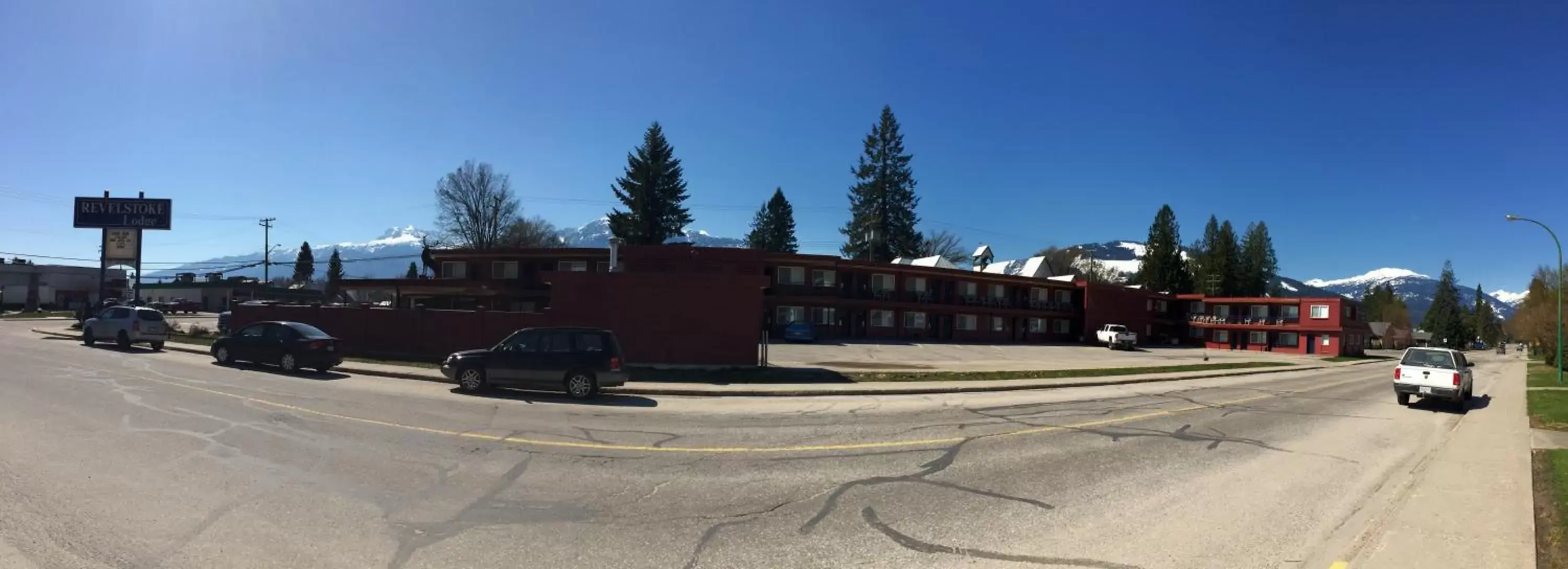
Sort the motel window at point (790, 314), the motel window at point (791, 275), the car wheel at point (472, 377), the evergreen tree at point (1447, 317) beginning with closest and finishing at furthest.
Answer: the car wheel at point (472, 377) → the motel window at point (790, 314) → the motel window at point (791, 275) → the evergreen tree at point (1447, 317)

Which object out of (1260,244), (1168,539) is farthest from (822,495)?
(1260,244)

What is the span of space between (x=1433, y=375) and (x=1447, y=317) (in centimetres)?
15099

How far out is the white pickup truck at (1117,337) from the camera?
5659cm

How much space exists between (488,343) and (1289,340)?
3203 inches

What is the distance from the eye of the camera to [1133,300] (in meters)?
69.7

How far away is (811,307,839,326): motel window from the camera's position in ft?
171

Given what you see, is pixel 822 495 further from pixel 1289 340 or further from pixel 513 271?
pixel 1289 340

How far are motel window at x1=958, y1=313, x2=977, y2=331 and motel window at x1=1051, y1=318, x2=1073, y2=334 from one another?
439 inches

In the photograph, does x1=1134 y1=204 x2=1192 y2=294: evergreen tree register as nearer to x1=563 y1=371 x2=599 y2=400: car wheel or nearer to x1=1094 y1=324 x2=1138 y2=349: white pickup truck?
x1=1094 y1=324 x2=1138 y2=349: white pickup truck

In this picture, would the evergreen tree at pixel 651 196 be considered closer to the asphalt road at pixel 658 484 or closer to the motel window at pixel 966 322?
the motel window at pixel 966 322

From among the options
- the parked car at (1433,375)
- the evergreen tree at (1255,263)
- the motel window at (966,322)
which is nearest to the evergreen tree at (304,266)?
the motel window at (966,322)

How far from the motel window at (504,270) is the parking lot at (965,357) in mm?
21946

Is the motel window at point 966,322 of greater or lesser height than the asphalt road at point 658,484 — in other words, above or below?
above

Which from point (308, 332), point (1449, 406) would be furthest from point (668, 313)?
point (1449, 406)
